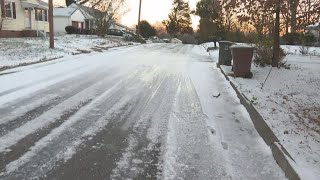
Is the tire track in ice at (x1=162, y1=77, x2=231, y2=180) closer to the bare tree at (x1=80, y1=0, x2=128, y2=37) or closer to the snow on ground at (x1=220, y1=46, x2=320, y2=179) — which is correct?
the snow on ground at (x1=220, y1=46, x2=320, y2=179)

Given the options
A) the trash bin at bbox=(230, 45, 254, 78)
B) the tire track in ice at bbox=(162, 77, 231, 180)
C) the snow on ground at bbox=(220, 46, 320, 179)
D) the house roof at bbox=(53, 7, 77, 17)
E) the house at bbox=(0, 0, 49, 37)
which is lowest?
the tire track in ice at bbox=(162, 77, 231, 180)

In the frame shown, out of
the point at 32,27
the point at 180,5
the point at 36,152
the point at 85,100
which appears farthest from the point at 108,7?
the point at 180,5

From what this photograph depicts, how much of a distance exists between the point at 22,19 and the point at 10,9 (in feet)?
6.84

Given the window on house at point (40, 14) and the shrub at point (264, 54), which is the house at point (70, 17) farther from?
the shrub at point (264, 54)

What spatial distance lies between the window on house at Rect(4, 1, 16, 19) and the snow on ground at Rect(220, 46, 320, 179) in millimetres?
25070

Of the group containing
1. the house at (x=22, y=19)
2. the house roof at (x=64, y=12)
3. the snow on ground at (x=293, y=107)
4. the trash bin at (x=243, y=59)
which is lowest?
the snow on ground at (x=293, y=107)

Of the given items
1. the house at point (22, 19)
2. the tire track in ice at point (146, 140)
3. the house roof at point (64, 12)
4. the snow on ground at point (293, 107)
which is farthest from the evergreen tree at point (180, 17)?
the tire track in ice at point (146, 140)

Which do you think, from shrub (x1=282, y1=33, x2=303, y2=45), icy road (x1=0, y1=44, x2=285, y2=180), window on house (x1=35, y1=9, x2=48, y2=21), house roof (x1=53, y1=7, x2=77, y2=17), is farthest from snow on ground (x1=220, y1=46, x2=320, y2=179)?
house roof (x1=53, y1=7, x2=77, y2=17)

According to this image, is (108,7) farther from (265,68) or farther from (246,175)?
(246,175)

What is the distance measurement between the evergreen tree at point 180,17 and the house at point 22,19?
172 feet

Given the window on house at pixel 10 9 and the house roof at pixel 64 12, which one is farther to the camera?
the house roof at pixel 64 12

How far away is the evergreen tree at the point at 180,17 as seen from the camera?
9112cm

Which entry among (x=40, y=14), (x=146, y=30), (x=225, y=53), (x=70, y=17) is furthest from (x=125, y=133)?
(x=146, y=30)

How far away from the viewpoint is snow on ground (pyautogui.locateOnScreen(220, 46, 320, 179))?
5.43 metres
